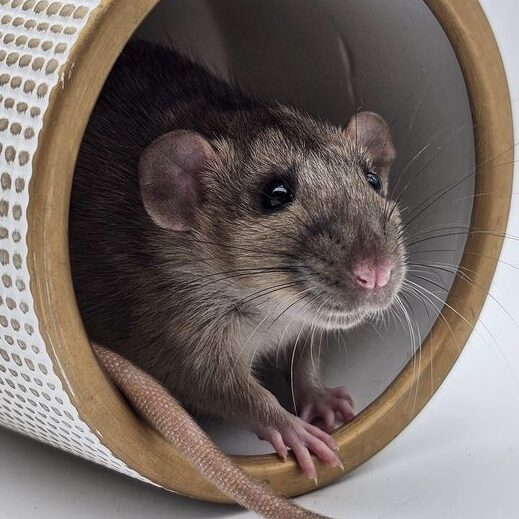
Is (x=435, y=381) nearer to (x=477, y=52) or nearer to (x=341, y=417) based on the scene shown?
(x=341, y=417)

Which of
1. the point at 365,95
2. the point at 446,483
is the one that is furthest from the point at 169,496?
the point at 365,95

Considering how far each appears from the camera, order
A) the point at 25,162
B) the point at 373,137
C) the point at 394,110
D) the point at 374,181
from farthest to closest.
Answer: the point at 394,110 → the point at 373,137 → the point at 374,181 → the point at 25,162

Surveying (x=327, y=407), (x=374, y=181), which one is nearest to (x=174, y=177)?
(x=374, y=181)

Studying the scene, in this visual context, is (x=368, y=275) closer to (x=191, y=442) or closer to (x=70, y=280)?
(x=191, y=442)

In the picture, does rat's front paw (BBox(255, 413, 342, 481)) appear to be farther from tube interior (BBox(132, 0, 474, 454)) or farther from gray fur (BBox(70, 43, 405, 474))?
tube interior (BBox(132, 0, 474, 454))

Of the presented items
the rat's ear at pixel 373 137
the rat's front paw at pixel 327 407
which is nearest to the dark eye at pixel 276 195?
the rat's ear at pixel 373 137
